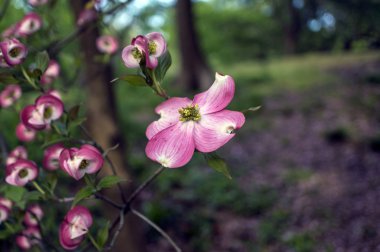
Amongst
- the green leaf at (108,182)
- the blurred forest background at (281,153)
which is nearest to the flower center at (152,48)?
the green leaf at (108,182)

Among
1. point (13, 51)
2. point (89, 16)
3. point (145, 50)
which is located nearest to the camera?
point (145, 50)

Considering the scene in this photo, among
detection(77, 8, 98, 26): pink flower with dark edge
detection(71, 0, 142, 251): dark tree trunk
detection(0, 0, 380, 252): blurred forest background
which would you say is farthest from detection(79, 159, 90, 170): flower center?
detection(71, 0, 142, 251): dark tree trunk

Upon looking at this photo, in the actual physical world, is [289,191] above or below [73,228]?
below

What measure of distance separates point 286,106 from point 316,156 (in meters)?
1.67

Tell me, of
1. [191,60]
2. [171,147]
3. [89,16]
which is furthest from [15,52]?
[191,60]

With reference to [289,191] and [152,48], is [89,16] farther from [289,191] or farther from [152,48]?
[289,191]

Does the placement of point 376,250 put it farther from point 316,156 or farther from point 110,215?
point 316,156

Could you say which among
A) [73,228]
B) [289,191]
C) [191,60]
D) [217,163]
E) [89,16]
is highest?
[89,16]

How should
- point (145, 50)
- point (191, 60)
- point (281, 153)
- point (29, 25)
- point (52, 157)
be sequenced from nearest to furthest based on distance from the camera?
point (145, 50), point (52, 157), point (29, 25), point (281, 153), point (191, 60)

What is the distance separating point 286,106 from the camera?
197 inches

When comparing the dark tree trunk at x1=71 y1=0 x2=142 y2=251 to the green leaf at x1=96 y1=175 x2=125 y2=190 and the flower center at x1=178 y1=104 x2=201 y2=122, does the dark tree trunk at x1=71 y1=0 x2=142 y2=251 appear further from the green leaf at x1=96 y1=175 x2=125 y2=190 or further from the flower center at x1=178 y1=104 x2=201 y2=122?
the flower center at x1=178 y1=104 x2=201 y2=122

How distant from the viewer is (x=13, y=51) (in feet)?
2.05

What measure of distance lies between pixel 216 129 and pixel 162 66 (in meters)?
0.13

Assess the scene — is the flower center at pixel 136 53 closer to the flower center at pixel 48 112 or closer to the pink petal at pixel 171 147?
the pink petal at pixel 171 147
